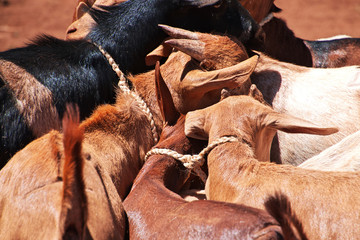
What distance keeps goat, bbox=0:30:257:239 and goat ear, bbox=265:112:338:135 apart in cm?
26

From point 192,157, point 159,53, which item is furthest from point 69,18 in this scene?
point 192,157

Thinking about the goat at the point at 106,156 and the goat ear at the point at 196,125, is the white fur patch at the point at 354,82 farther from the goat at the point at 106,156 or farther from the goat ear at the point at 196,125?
the goat ear at the point at 196,125

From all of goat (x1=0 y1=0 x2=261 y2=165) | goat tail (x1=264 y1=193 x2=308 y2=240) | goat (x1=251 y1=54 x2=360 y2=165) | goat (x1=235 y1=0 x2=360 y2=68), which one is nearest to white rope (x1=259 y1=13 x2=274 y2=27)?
goat (x1=235 y1=0 x2=360 y2=68)

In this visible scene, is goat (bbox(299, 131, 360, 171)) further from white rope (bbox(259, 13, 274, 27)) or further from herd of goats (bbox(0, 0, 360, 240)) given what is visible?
white rope (bbox(259, 13, 274, 27))

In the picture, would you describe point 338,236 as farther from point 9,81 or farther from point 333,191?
point 9,81

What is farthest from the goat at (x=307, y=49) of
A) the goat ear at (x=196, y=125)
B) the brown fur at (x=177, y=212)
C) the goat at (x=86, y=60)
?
the brown fur at (x=177, y=212)

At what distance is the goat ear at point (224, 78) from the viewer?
211 cm

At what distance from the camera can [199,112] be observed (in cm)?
209

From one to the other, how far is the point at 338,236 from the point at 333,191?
5.6 inches

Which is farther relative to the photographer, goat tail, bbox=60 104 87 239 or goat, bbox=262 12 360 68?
goat, bbox=262 12 360 68

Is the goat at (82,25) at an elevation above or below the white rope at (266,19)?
above

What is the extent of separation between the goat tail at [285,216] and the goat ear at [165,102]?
752 mm

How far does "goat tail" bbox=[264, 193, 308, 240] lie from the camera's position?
1.58 metres

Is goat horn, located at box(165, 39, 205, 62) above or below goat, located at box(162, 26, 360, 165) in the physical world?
above
